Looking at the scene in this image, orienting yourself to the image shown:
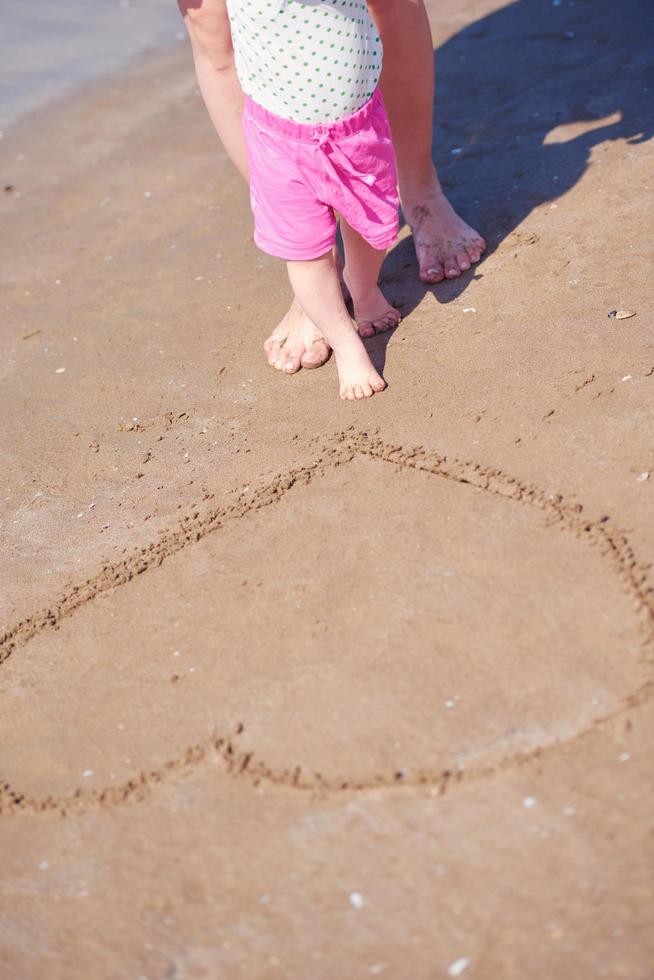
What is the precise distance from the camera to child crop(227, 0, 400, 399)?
2605mm

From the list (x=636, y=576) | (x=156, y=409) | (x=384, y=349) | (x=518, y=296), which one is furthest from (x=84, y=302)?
(x=636, y=576)

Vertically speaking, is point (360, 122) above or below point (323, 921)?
above

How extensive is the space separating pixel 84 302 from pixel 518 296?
4.88 feet

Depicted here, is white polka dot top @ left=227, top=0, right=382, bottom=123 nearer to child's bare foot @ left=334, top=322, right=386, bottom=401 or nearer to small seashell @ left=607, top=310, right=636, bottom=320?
child's bare foot @ left=334, top=322, right=386, bottom=401

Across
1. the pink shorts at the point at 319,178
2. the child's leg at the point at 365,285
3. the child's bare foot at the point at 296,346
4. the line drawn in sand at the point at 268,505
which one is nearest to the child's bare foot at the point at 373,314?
the child's leg at the point at 365,285

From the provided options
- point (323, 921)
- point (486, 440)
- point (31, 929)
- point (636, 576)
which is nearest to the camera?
point (323, 921)

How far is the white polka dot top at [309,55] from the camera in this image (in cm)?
260

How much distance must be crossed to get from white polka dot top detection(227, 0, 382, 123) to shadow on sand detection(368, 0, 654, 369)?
2.21 ft

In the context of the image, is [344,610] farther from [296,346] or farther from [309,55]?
[309,55]

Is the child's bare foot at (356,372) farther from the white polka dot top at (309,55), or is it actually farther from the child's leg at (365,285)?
the white polka dot top at (309,55)

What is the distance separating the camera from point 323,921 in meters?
1.66

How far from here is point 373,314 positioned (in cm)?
305

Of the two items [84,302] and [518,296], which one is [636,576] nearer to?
[518,296]

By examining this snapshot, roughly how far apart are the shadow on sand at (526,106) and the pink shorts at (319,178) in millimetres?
392
